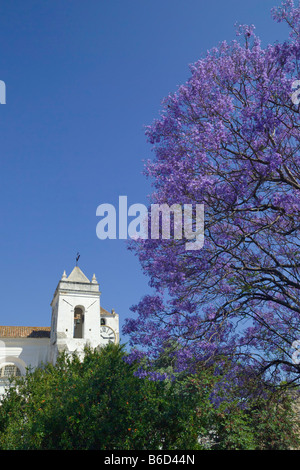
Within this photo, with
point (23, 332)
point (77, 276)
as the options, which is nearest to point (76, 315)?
point (77, 276)

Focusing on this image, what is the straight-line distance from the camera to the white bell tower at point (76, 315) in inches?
1115

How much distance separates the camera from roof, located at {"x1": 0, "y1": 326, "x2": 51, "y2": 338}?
3219 centimetres

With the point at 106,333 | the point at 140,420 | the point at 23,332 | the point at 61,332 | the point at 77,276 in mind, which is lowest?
the point at 140,420

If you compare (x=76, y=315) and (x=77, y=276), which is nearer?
(x=76, y=315)

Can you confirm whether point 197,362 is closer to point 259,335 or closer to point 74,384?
point 259,335

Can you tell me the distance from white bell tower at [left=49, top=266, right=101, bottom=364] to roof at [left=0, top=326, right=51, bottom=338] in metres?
2.28

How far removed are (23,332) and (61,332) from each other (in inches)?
246

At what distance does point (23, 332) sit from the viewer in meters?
32.9

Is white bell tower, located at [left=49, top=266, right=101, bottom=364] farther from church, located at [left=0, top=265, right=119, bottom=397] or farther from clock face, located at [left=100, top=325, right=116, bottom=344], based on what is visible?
clock face, located at [left=100, top=325, right=116, bottom=344]

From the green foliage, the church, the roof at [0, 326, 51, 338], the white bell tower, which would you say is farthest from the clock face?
the green foliage

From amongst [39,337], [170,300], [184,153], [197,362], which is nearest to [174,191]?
[184,153]

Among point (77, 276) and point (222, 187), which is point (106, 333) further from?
point (222, 187)

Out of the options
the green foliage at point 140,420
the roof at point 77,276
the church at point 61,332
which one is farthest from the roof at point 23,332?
the green foliage at point 140,420

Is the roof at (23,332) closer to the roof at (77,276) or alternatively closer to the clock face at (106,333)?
the roof at (77,276)
